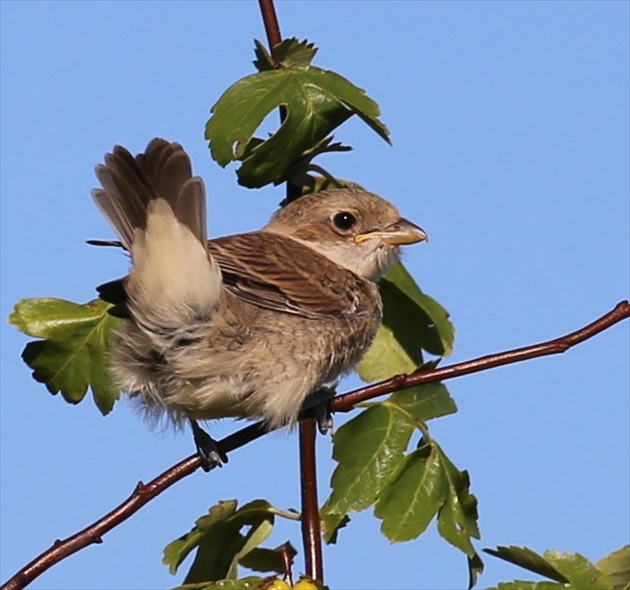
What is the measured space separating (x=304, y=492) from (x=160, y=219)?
40.4 inches

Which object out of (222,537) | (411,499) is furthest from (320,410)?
(411,499)

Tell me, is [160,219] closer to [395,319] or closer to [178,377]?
[178,377]

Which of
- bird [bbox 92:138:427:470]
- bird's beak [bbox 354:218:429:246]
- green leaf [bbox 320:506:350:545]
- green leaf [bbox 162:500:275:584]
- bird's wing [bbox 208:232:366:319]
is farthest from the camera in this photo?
bird's beak [bbox 354:218:429:246]

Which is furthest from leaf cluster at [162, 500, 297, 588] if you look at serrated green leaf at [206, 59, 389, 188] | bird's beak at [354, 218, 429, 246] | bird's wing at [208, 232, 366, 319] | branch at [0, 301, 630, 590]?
bird's beak at [354, 218, 429, 246]

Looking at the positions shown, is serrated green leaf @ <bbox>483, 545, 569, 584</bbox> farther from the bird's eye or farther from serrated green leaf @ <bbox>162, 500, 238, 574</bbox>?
the bird's eye

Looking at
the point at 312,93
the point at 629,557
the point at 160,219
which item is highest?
the point at 312,93

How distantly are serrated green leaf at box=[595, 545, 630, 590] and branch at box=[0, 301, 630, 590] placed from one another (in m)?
0.63

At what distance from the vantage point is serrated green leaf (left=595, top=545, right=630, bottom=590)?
3.32m

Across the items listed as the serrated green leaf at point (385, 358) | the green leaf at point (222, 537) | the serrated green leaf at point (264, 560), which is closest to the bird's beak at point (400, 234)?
the serrated green leaf at point (385, 358)

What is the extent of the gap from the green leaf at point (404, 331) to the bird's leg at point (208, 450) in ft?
2.33

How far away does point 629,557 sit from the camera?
11.0ft

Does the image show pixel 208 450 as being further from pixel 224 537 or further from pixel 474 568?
pixel 474 568

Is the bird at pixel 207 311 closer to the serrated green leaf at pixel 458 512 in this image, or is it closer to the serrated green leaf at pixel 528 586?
the serrated green leaf at pixel 458 512

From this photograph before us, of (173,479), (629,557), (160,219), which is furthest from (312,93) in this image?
(629,557)
